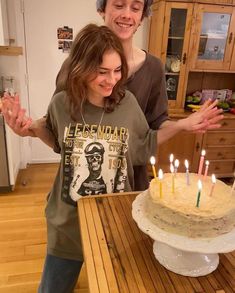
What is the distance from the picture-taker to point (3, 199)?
8.86ft

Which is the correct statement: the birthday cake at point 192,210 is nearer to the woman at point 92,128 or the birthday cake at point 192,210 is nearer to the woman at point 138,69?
A: the woman at point 92,128

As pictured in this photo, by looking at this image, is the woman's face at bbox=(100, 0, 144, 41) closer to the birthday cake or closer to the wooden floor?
the birthday cake

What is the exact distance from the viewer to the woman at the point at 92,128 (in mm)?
1063

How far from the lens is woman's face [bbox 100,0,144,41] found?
3.89 feet

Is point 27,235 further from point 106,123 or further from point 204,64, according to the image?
point 204,64

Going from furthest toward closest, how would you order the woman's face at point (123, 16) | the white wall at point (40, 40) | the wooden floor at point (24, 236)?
the white wall at point (40, 40) → the wooden floor at point (24, 236) → the woman's face at point (123, 16)

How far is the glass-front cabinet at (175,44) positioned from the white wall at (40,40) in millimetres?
528

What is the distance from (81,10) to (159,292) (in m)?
3.13

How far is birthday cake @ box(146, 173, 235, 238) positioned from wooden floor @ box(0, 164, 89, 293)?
1.24 meters

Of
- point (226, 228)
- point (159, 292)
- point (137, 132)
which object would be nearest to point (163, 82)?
point (137, 132)

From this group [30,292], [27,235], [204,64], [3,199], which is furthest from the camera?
[204,64]

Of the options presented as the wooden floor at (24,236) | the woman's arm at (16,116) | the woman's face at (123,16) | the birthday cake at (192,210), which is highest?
the woman's face at (123,16)

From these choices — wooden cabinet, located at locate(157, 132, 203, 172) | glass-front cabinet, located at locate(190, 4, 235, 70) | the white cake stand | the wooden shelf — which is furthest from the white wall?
the white cake stand

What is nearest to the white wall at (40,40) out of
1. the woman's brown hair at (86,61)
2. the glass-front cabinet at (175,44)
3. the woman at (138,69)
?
the glass-front cabinet at (175,44)
